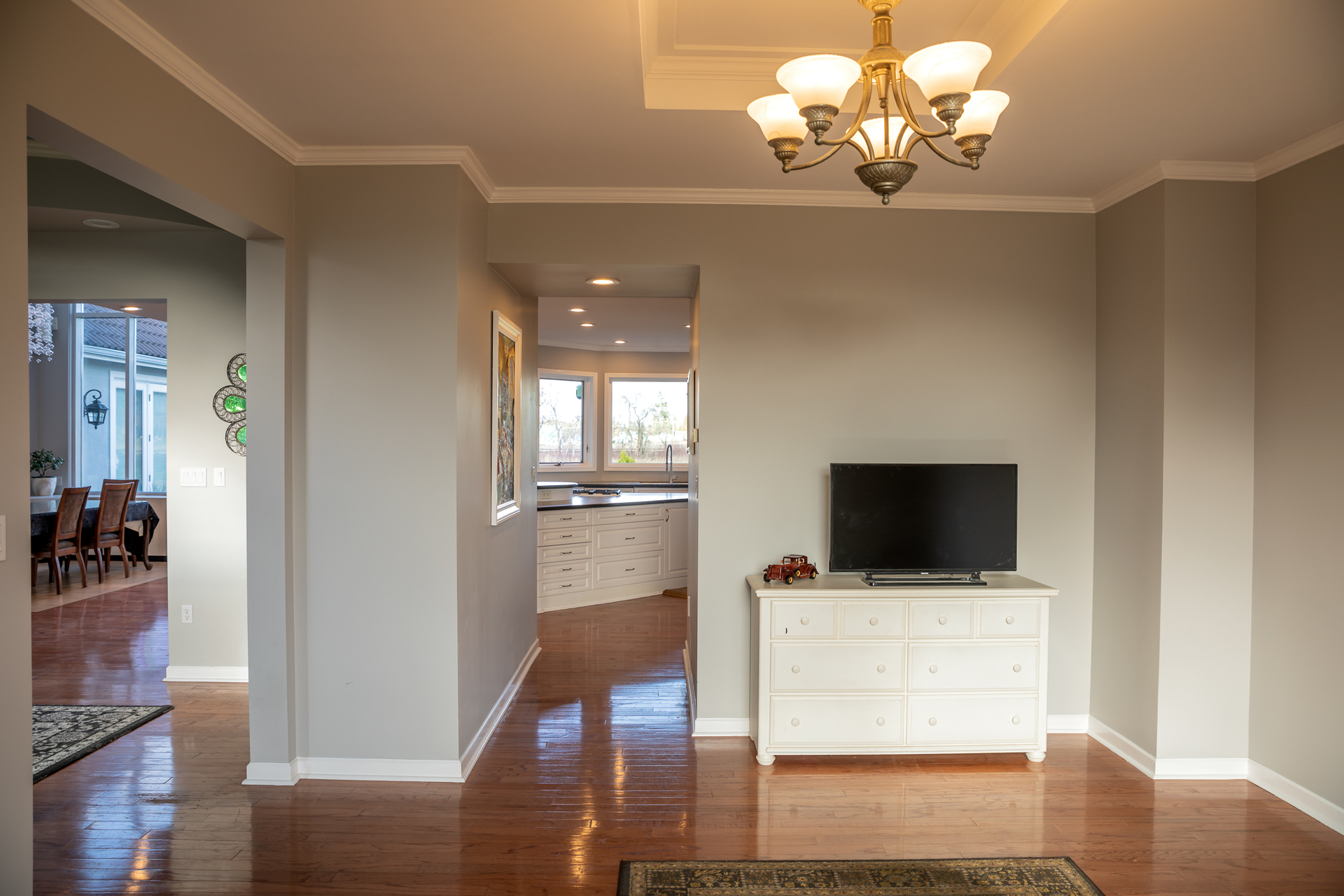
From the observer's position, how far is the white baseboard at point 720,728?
141 inches

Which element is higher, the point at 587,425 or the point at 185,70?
the point at 185,70

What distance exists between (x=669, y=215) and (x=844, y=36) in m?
1.28

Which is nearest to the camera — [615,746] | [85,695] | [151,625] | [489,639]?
[615,746]

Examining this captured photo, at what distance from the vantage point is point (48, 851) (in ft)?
8.35

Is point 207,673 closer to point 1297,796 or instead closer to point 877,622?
point 877,622

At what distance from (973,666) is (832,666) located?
2.05ft

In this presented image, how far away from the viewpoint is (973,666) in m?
3.25

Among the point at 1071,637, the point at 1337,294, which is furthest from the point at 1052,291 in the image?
the point at 1071,637

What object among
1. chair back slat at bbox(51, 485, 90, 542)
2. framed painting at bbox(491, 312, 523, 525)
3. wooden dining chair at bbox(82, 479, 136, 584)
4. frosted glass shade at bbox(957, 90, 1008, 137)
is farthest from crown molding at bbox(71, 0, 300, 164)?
wooden dining chair at bbox(82, 479, 136, 584)

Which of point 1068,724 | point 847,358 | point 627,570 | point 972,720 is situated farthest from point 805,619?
point 627,570

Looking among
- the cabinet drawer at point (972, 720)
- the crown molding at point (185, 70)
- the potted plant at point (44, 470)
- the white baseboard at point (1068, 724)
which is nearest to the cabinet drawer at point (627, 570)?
the cabinet drawer at point (972, 720)

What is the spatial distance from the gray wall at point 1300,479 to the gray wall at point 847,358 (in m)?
0.69

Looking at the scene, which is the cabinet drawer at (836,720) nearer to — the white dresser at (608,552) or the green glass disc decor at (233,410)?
the white dresser at (608,552)

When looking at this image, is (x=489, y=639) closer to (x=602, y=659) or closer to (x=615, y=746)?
(x=615, y=746)
